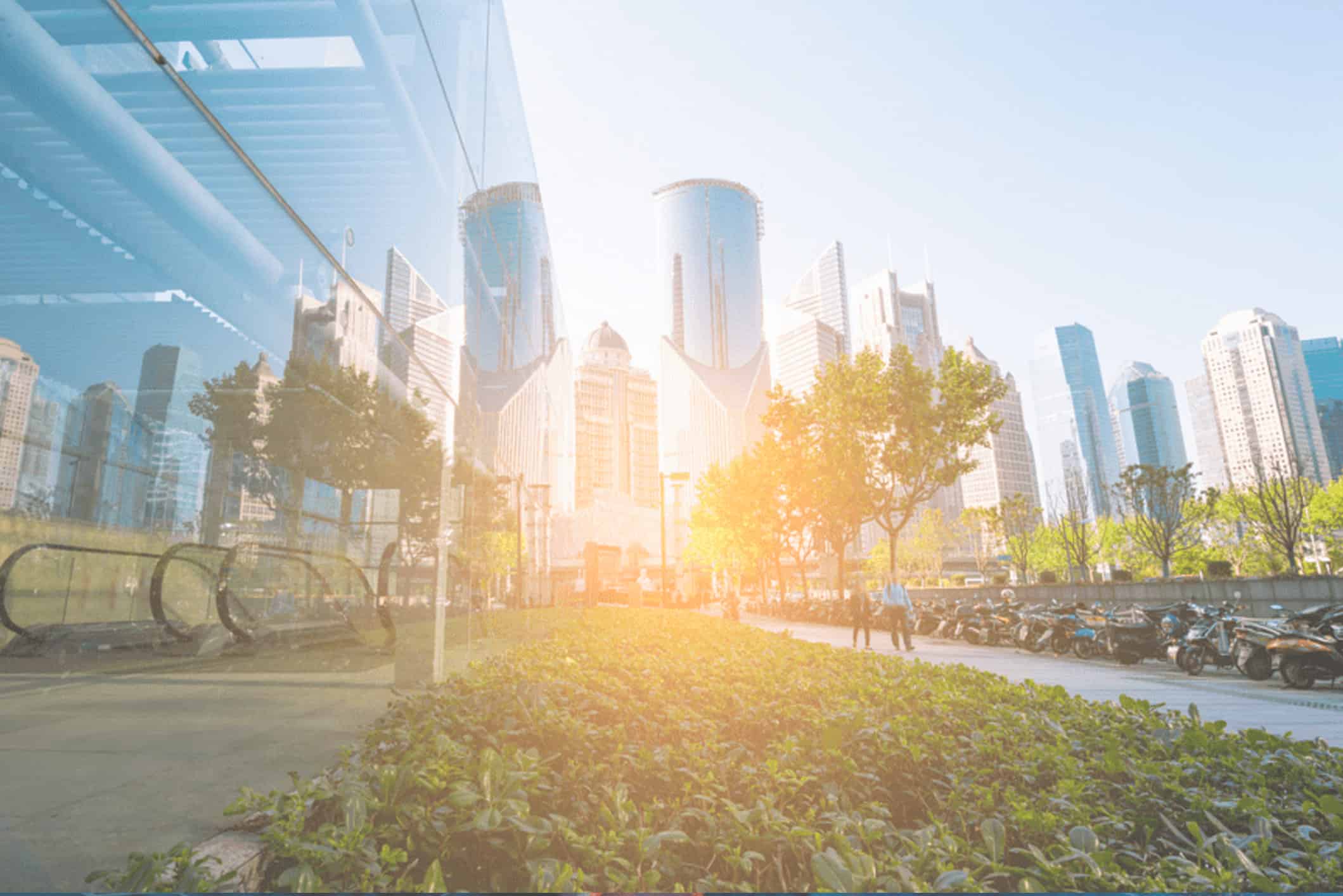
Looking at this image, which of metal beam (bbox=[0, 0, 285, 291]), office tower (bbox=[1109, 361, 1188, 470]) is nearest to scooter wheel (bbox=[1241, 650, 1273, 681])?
metal beam (bbox=[0, 0, 285, 291])

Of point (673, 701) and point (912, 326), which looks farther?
point (912, 326)

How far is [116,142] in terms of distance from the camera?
8.32 ft

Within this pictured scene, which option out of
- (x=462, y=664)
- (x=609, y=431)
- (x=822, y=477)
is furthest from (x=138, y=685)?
(x=609, y=431)

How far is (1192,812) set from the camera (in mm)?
2439

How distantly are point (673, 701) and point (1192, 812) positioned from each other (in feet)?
7.65

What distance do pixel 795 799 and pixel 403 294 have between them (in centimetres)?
383

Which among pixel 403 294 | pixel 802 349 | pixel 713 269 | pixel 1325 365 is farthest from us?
pixel 1325 365

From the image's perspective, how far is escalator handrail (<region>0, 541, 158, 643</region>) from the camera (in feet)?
11.0

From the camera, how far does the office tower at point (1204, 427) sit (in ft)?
543

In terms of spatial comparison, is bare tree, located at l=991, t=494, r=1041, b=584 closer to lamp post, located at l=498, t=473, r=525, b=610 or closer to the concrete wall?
the concrete wall

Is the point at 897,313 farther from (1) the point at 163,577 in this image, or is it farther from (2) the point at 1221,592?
(1) the point at 163,577

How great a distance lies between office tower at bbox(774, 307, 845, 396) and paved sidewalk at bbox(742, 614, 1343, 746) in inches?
4106

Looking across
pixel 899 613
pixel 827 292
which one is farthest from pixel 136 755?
pixel 827 292

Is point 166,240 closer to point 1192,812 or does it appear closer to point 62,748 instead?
point 62,748
